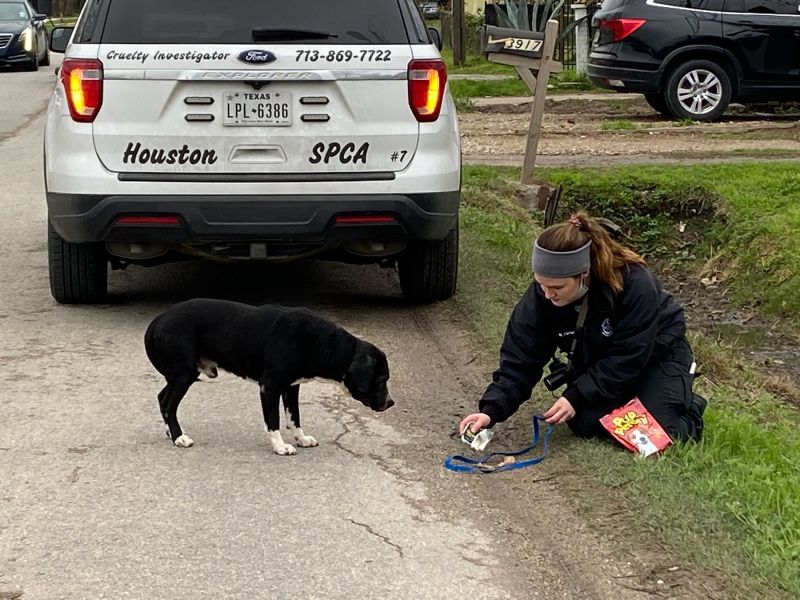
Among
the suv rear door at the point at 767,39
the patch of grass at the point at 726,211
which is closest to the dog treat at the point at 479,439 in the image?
the patch of grass at the point at 726,211

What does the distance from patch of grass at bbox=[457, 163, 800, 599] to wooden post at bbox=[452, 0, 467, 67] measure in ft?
48.4

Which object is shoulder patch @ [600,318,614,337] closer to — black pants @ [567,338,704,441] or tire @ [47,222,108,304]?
black pants @ [567,338,704,441]

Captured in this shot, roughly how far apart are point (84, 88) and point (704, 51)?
11904mm

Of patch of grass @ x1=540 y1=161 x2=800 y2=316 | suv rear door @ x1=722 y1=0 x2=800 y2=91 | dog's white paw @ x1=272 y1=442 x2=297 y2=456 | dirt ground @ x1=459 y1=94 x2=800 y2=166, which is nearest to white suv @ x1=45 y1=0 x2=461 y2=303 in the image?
dog's white paw @ x1=272 y1=442 x2=297 y2=456

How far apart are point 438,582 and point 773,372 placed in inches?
187

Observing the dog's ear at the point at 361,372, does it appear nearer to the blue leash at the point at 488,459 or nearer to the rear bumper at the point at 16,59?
the blue leash at the point at 488,459

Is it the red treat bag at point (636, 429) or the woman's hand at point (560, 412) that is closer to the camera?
the red treat bag at point (636, 429)

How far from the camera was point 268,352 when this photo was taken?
532cm

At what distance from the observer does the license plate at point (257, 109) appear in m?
7.10

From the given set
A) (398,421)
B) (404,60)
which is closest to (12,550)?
(398,421)

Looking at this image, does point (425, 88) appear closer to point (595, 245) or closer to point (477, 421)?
point (595, 245)

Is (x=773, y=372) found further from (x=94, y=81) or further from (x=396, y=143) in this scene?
(x=94, y=81)

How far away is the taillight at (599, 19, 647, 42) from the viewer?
17.5 m

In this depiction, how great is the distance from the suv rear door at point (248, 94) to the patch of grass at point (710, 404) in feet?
4.13
